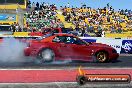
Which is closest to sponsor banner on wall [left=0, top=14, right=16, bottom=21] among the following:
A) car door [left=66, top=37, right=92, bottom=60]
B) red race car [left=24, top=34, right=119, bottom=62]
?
red race car [left=24, top=34, right=119, bottom=62]

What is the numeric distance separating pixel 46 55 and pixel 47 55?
46 mm

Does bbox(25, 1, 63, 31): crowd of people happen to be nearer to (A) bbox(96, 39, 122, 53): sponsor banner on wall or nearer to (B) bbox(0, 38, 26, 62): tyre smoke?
(A) bbox(96, 39, 122, 53): sponsor banner on wall

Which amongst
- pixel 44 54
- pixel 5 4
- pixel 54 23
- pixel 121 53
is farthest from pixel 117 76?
pixel 5 4

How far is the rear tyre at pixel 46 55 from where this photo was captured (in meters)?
16.0

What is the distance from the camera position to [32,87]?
32.4 feet

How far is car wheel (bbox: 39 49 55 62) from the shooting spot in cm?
1605

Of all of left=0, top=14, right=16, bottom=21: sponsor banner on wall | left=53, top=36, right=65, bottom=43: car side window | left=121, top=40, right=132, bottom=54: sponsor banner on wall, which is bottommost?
left=121, top=40, right=132, bottom=54: sponsor banner on wall

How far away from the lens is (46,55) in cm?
1614

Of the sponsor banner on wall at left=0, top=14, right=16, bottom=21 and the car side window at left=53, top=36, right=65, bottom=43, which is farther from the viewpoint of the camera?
the sponsor banner on wall at left=0, top=14, right=16, bottom=21

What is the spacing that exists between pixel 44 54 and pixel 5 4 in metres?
33.2

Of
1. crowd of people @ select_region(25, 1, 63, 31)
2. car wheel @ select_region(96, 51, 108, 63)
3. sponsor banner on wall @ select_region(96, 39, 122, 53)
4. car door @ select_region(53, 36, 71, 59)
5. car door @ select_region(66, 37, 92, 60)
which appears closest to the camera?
car door @ select_region(53, 36, 71, 59)

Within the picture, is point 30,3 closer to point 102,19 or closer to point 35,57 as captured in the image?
point 102,19

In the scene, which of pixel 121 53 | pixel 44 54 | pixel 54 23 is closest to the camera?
pixel 44 54

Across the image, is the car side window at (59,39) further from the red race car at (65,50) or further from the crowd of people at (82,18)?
the crowd of people at (82,18)
